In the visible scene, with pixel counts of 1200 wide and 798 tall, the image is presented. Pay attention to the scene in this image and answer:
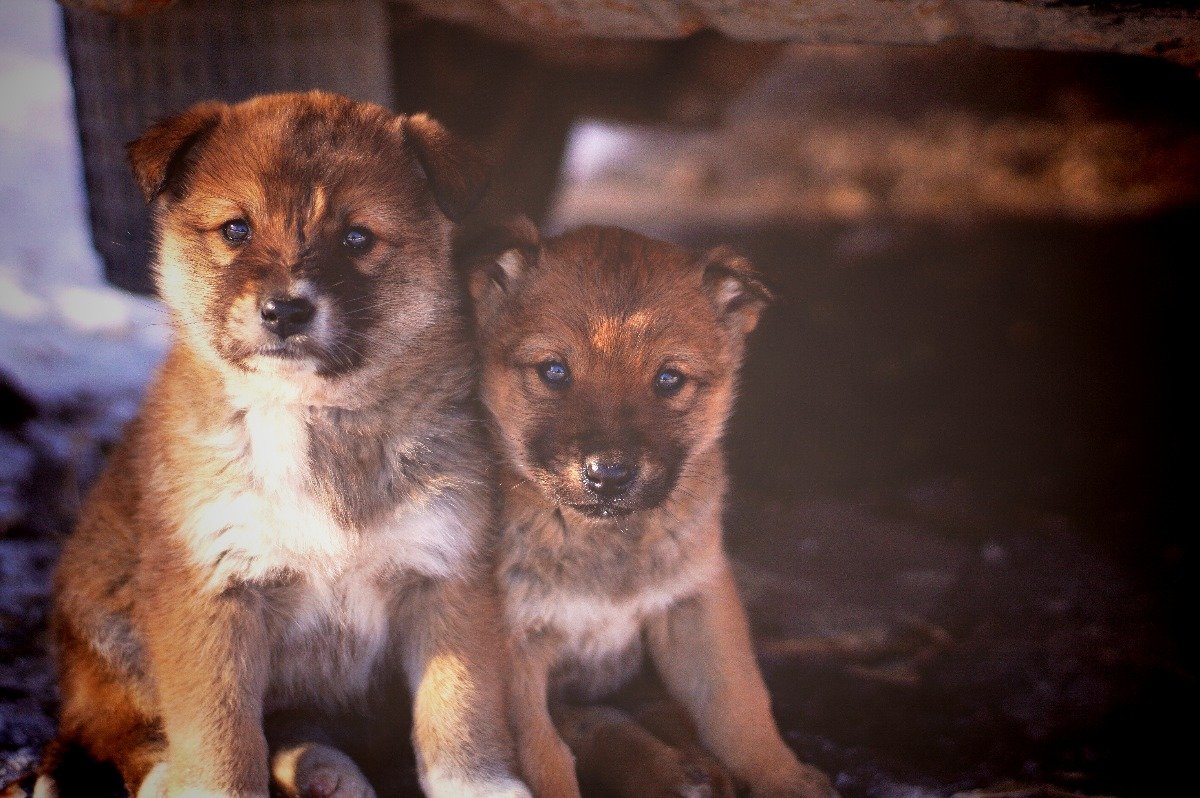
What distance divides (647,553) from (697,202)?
6.86 m

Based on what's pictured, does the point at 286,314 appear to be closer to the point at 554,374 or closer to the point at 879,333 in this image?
the point at 554,374

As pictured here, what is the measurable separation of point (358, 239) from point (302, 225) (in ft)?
0.62

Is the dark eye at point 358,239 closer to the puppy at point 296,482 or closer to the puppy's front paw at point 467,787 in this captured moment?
the puppy at point 296,482

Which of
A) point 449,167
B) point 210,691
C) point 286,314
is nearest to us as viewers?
point 286,314

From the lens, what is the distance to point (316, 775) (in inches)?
127

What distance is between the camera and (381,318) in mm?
3213

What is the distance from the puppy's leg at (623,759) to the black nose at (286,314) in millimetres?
1689

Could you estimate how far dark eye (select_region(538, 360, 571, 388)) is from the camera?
136 inches

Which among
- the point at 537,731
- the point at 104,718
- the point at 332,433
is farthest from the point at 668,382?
the point at 104,718

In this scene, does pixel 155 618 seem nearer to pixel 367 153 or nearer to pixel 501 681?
pixel 501 681

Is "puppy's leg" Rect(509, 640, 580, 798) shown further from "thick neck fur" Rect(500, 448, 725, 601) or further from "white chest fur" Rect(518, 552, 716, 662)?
"thick neck fur" Rect(500, 448, 725, 601)

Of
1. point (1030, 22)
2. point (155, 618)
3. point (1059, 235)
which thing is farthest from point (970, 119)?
point (155, 618)

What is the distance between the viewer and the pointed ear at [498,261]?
362cm

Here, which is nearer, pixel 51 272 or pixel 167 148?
pixel 167 148
